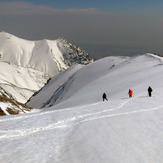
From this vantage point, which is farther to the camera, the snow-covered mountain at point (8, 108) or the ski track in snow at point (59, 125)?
the snow-covered mountain at point (8, 108)

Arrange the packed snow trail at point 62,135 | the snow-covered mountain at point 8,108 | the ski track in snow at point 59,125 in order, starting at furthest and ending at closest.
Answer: the snow-covered mountain at point 8,108, the ski track in snow at point 59,125, the packed snow trail at point 62,135

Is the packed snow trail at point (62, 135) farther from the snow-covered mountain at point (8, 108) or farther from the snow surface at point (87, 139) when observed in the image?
the snow-covered mountain at point (8, 108)

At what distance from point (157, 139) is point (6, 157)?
29.0 ft

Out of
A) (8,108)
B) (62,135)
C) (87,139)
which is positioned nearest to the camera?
(87,139)

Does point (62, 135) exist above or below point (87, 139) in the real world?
below

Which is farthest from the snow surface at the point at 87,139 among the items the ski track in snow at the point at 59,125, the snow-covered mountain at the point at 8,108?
the snow-covered mountain at the point at 8,108

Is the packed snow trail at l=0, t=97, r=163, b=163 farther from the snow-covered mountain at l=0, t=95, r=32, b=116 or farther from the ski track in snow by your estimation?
the snow-covered mountain at l=0, t=95, r=32, b=116

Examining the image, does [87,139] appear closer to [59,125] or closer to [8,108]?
[59,125]

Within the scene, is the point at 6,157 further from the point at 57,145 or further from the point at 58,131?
the point at 58,131

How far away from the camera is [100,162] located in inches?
390

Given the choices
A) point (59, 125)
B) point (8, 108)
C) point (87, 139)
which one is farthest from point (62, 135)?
point (8, 108)

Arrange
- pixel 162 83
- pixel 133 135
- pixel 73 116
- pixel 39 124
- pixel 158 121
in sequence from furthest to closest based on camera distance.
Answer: pixel 162 83 < pixel 73 116 < pixel 39 124 < pixel 158 121 < pixel 133 135

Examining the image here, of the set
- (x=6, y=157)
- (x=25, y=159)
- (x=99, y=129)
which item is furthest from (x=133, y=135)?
(x=6, y=157)

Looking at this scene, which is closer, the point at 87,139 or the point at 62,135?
the point at 87,139
